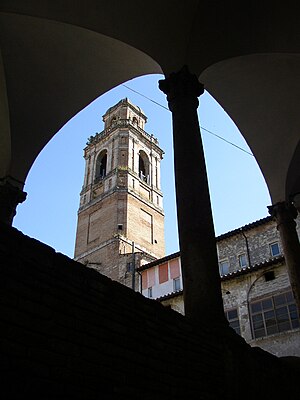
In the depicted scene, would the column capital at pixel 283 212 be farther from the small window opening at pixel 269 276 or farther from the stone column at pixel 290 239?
the small window opening at pixel 269 276

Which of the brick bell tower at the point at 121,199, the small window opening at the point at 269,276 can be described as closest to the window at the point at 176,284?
the small window opening at the point at 269,276

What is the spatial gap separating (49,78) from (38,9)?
5.91ft

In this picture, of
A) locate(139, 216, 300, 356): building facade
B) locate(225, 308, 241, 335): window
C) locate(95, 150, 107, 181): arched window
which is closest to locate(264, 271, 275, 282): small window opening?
locate(139, 216, 300, 356): building facade

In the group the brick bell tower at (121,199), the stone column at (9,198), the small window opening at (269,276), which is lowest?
the stone column at (9,198)

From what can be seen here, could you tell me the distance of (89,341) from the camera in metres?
2.79

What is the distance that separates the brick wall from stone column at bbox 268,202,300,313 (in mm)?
4203

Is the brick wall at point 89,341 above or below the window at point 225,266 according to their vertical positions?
below

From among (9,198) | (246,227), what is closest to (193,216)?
(9,198)

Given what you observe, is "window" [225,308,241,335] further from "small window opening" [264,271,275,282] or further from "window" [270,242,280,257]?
→ "window" [270,242,280,257]

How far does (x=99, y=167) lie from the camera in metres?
42.5

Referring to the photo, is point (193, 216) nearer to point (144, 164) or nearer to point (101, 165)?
point (101, 165)

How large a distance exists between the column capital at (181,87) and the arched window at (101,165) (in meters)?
34.2

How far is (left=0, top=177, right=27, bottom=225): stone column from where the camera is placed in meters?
7.89

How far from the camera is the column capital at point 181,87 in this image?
6594mm
